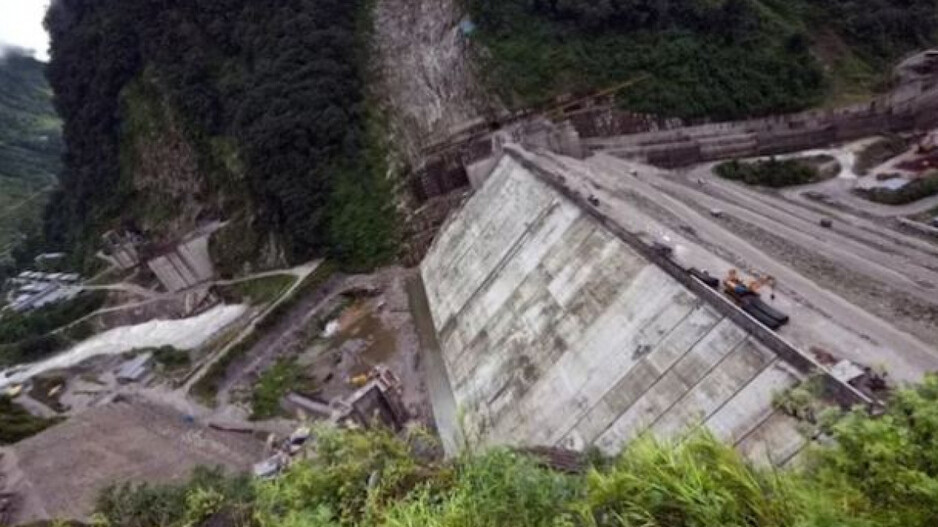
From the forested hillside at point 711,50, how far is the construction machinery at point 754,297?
34499mm

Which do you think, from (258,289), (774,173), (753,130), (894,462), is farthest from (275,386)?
(753,130)

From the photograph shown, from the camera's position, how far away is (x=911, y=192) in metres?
47.3

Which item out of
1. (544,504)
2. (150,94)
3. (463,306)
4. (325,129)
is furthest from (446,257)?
(150,94)

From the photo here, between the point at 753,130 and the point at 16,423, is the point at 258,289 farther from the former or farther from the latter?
the point at 753,130


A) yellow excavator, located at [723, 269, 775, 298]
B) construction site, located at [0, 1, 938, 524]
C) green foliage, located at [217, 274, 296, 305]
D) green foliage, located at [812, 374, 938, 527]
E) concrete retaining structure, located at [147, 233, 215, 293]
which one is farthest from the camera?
concrete retaining structure, located at [147, 233, 215, 293]

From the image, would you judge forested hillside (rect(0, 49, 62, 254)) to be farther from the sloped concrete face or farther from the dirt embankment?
the sloped concrete face

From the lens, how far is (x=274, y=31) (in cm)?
6969

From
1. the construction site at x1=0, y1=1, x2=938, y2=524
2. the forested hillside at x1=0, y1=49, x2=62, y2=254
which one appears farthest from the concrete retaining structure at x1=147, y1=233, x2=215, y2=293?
the forested hillside at x1=0, y1=49, x2=62, y2=254

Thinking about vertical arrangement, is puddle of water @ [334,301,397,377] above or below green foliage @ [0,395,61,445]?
Result: below

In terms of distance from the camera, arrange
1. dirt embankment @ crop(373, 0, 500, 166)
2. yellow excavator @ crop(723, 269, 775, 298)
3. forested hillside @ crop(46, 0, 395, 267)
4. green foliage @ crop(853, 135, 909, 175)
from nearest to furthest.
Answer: yellow excavator @ crop(723, 269, 775, 298), green foliage @ crop(853, 135, 909, 175), forested hillside @ crop(46, 0, 395, 267), dirt embankment @ crop(373, 0, 500, 166)

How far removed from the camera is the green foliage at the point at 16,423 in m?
46.1

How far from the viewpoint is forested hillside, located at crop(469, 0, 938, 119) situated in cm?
6069

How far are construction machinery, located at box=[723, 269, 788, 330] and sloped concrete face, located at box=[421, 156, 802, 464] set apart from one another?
132cm

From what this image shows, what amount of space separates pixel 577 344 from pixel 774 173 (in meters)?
29.6
